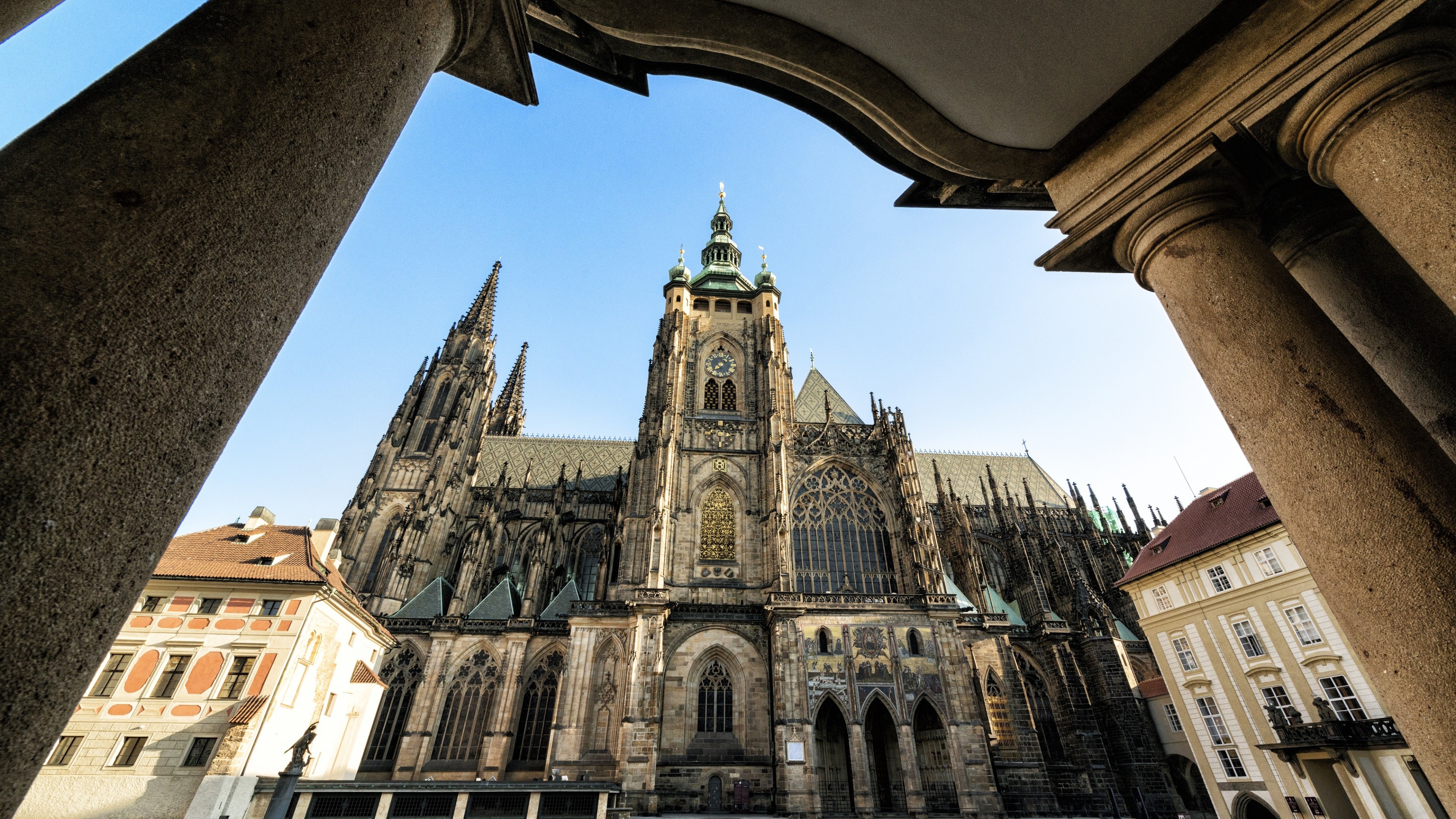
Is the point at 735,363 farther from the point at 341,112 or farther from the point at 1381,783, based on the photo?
the point at 341,112

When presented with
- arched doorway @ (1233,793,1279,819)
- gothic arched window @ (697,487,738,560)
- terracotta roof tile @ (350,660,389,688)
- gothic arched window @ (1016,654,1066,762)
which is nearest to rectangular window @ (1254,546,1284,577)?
arched doorway @ (1233,793,1279,819)

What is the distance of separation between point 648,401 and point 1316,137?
2563cm

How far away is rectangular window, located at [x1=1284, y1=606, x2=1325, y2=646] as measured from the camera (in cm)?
1630

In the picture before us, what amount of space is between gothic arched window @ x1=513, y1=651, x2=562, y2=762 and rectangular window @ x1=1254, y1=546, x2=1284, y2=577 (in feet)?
71.6

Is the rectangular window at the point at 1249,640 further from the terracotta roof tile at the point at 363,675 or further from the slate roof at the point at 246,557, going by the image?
the terracotta roof tile at the point at 363,675

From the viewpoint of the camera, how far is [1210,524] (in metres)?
20.3

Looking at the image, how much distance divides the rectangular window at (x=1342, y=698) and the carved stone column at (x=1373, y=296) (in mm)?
18860

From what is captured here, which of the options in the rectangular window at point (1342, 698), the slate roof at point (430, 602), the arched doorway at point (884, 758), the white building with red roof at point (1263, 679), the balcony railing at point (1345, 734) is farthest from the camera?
the slate roof at point (430, 602)

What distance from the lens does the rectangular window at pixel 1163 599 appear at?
66.9 ft

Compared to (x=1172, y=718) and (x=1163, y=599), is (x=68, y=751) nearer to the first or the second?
(x=1163, y=599)

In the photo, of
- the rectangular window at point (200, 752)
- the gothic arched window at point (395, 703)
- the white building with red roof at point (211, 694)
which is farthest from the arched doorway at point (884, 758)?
the rectangular window at point (200, 752)

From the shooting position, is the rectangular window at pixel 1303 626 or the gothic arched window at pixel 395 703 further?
the gothic arched window at pixel 395 703

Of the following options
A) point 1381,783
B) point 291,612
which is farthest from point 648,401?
point 1381,783

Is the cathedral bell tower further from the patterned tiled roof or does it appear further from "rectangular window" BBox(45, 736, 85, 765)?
the patterned tiled roof
